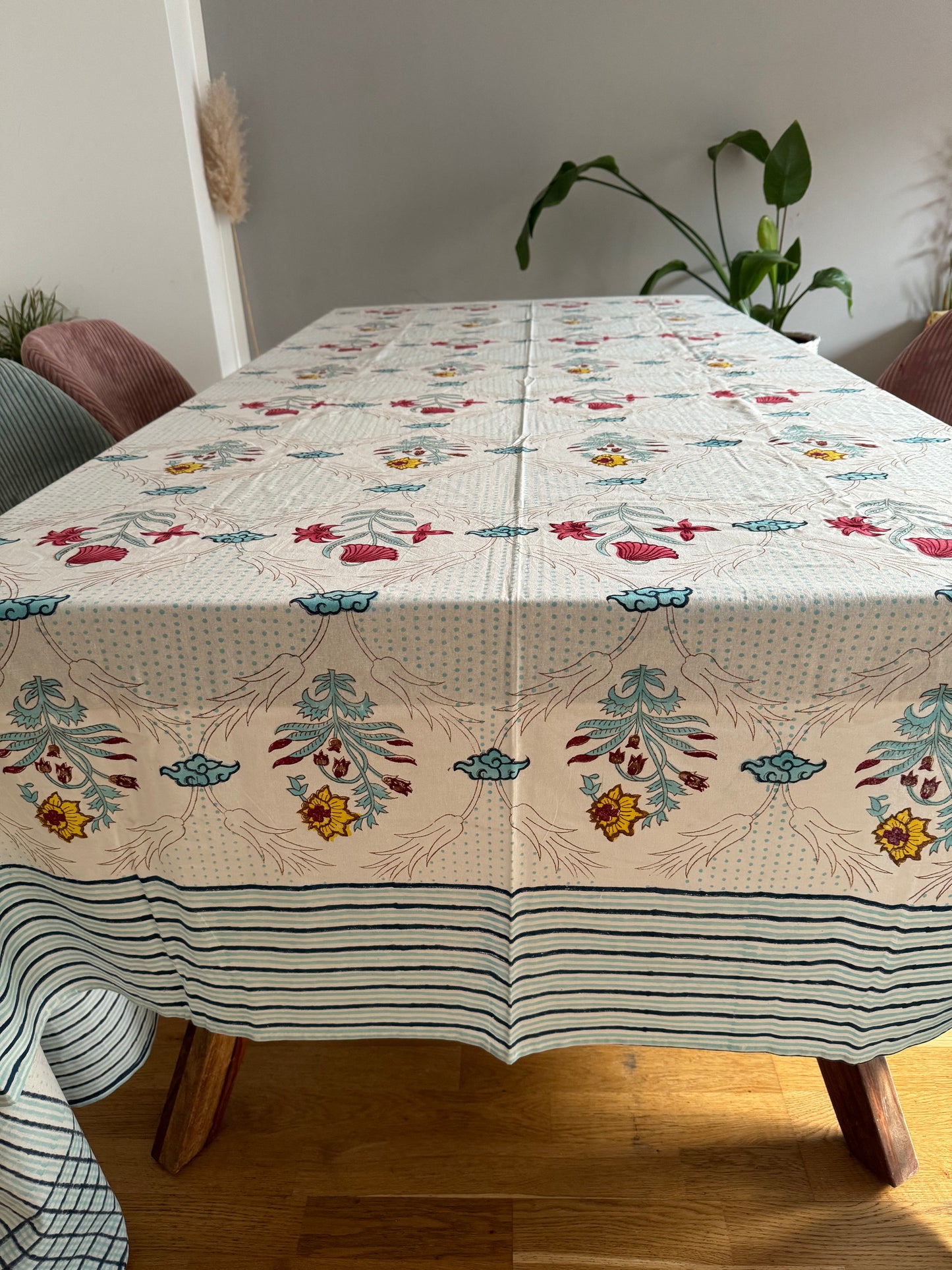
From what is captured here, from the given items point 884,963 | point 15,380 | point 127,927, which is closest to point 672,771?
point 884,963

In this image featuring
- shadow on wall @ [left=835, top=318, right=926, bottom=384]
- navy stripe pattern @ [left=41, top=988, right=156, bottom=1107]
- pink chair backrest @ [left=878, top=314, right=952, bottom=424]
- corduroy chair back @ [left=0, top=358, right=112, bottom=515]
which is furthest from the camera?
shadow on wall @ [left=835, top=318, right=926, bottom=384]

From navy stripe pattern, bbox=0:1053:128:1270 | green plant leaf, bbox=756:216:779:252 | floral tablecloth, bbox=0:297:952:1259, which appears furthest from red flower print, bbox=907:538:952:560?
green plant leaf, bbox=756:216:779:252

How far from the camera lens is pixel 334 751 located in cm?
67

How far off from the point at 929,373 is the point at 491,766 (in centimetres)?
139

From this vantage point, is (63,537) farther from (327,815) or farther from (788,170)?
(788,170)

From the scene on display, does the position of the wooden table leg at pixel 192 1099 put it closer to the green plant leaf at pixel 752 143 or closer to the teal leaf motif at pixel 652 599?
the teal leaf motif at pixel 652 599

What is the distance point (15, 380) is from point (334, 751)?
1.07m

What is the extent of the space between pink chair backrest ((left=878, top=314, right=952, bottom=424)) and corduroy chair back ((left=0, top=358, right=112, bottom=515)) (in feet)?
4.73

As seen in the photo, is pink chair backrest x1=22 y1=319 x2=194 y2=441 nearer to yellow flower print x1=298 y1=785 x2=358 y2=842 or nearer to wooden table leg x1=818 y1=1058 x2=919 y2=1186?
yellow flower print x1=298 y1=785 x2=358 y2=842

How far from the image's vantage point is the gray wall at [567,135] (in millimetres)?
3188

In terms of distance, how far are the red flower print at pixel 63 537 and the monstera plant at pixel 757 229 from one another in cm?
267

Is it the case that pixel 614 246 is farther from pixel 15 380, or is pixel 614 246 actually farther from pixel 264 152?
pixel 15 380

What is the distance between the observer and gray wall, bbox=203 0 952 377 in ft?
10.5

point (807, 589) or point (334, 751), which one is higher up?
point (807, 589)
